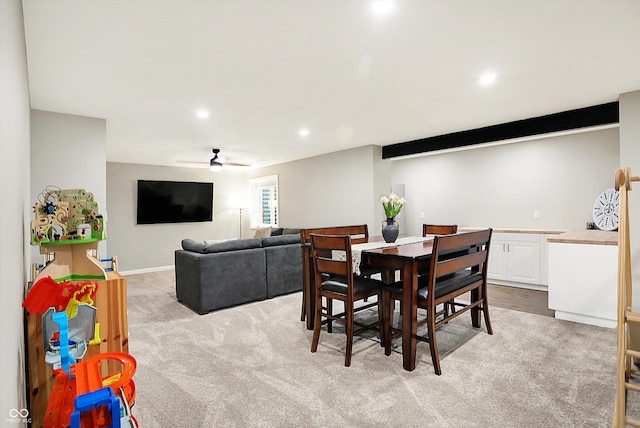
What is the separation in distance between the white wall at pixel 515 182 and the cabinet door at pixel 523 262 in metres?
0.47

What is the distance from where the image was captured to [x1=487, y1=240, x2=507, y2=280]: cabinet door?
5012mm

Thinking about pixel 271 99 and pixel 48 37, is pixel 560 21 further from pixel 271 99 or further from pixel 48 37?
pixel 48 37

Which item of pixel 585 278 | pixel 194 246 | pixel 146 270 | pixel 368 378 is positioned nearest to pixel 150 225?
pixel 146 270

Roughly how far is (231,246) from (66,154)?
2.04m

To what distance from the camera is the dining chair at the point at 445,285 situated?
241 cm

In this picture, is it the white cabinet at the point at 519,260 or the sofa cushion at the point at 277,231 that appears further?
the sofa cushion at the point at 277,231

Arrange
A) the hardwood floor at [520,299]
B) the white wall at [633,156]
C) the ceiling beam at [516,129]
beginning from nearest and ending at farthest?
the white wall at [633,156] → the ceiling beam at [516,129] → the hardwood floor at [520,299]

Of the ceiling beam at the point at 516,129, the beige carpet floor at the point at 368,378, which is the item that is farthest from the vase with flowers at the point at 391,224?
the ceiling beam at the point at 516,129

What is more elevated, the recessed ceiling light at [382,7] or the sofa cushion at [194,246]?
the recessed ceiling light at [382,7]

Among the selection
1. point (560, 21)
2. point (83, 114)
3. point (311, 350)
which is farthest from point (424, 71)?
point (83, 114)

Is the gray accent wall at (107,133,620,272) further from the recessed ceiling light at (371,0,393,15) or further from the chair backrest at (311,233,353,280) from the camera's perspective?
the recessed ceiling light at (371,0,393,15)

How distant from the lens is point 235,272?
4.14 m

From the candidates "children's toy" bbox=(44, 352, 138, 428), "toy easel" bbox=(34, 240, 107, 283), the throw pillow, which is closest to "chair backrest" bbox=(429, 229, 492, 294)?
"children's toy" bbox=(44, 352, 138, 428)

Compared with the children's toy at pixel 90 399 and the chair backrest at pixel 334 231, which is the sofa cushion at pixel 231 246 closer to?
the chair backrest at pixel 334 231
